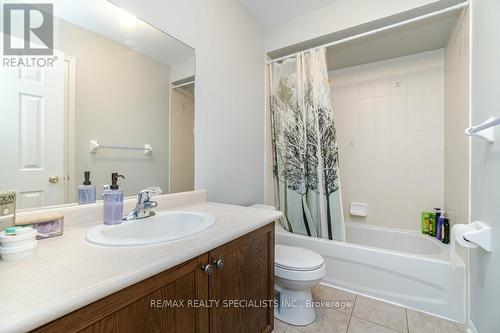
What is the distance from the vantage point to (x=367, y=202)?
250cm

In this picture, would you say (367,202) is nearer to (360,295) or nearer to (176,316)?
(360,295)

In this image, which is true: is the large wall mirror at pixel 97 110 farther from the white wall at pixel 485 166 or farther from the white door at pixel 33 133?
the white wall at pixel 485 166

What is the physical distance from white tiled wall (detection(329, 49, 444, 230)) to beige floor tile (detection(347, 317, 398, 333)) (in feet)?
4.10

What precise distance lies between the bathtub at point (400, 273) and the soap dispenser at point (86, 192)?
1.50 metres

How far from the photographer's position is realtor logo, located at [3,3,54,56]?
0.83 meters

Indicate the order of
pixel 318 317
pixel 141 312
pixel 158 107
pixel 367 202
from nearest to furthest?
pixel 141 312 → pixel 158 107 → pixel 318 317 → pixel 367 202

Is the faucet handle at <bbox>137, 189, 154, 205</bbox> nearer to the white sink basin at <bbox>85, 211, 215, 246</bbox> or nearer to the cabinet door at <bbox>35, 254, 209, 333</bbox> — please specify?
the white sink basin at <bbox>85, 211, 215, 246</bbox>

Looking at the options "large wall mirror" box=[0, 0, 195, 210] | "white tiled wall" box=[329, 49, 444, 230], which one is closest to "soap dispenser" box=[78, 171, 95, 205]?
"large wall mirror" box=[0, 0, 195, 210]

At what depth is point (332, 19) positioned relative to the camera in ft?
6.33

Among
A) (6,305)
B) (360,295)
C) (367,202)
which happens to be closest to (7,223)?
(6,305)

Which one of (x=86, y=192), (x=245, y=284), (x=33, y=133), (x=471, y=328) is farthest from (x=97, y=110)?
(x=471, y=328)

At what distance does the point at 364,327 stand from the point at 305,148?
132 cm

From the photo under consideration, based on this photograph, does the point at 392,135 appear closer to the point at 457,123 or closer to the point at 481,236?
the point at 457,123

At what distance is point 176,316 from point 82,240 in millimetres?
429
